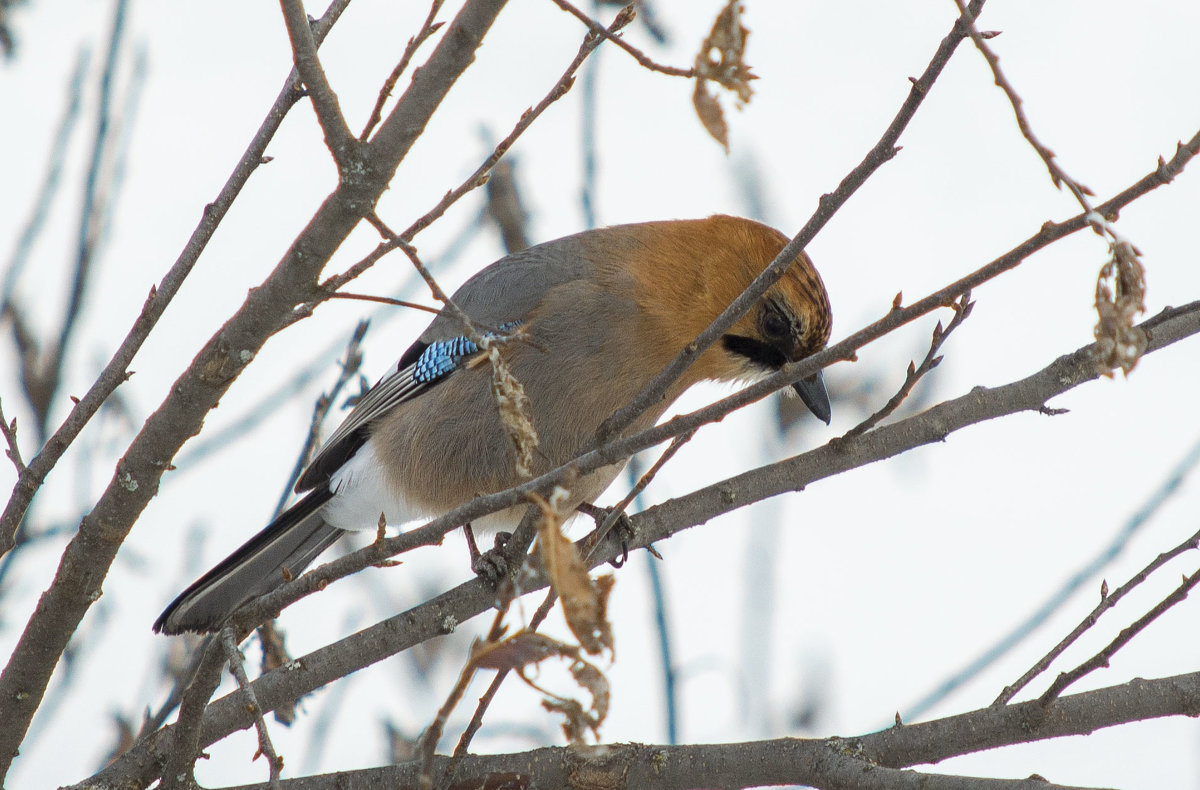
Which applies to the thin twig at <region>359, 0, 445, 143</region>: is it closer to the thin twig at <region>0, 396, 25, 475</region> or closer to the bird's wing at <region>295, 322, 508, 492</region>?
the thin twig at <region>0, 396, 25, 475</region>

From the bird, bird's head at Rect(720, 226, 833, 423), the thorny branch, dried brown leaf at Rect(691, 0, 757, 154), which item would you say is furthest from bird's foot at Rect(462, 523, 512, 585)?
dried brown leaf at Rect(691, 0, 757, 154)

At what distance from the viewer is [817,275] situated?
14.7ft

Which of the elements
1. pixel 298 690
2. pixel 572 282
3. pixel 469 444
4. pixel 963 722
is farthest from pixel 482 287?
pixel 963 722

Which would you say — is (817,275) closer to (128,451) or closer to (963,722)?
(963,722)

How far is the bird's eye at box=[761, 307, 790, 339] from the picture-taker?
436cm

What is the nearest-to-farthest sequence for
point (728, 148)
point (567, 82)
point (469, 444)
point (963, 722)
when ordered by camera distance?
point (728, 148) → point (567, 82) → point (963, 722) → point (469, 444)

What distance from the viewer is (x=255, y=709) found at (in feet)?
7.08

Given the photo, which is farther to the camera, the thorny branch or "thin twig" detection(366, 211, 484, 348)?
the thorny branch

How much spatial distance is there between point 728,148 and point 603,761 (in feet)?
4.76

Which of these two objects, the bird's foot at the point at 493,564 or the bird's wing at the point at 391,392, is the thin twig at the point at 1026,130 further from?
the bird's wing at the point at 391,392

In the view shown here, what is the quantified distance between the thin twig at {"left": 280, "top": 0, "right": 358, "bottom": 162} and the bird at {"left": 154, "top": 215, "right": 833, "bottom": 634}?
6.37 ft

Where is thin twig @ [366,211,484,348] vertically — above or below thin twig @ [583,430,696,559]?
above

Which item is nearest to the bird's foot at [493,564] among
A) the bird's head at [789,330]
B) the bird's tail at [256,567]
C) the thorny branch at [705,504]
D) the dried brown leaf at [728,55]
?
the thorny branch at [705,504]

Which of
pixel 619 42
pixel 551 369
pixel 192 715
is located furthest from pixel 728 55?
pixel 551 369
